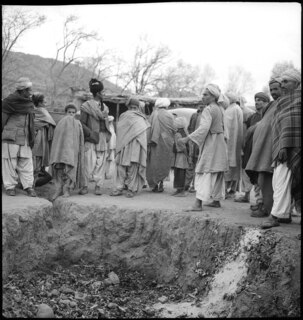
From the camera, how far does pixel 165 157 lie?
805cm

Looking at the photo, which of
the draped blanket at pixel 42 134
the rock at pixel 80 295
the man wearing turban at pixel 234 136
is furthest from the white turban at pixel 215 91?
the rock at pixel 80 295

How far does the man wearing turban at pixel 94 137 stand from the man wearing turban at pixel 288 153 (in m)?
3.54

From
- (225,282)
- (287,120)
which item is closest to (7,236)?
(225,282)

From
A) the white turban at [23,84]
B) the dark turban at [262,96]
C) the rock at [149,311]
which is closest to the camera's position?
the rock at [149,311]

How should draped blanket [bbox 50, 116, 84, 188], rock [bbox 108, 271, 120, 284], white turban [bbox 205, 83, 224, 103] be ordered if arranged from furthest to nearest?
draped blanket [bbox 50, 116, 84, 188] < white turban [bbox 205, 83, 224, 103] < rock [bbox 108, 271, 120, 284]

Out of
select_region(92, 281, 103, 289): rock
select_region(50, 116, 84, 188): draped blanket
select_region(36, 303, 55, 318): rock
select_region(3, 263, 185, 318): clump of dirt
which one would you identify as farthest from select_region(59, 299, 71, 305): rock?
select_region(50, 116, 84, 188): draped blanket

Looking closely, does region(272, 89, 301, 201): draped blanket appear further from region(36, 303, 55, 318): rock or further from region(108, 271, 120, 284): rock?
region(36, 303, 55, 318): rock

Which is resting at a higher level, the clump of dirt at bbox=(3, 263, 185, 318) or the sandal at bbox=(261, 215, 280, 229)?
the sandal at bbox=(261, 215, 280, 229)

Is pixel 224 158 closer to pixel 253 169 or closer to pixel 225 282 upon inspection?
pixel 253 169

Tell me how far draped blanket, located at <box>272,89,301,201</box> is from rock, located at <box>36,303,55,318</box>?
10.4 ft

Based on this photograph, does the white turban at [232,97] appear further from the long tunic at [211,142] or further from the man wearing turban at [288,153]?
the man wearing turban at [288,153]

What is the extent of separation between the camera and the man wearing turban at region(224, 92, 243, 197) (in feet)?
24.3

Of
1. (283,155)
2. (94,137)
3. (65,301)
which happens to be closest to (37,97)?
(94,137)

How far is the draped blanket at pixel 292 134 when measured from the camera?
483 centimetres
